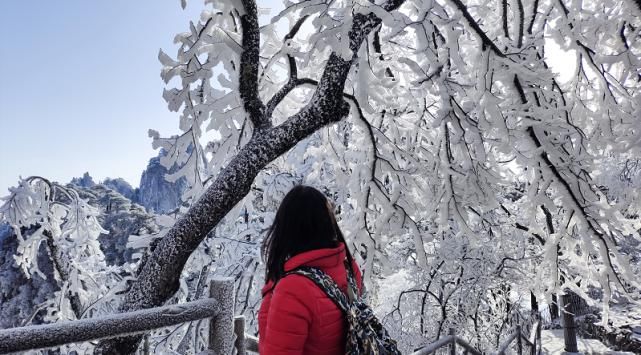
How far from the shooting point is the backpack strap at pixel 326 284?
143 cm

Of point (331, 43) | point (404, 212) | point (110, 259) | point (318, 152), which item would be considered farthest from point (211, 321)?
point (110, 259)

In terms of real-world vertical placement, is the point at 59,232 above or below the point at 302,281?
above

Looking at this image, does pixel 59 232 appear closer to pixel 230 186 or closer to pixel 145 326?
pixel 230 186

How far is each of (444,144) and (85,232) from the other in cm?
697

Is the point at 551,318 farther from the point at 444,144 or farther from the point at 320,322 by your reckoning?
the point at 320,322

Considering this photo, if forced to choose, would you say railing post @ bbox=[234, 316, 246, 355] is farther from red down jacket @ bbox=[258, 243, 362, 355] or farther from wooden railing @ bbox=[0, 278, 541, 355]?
red down jacket @ bbox=[258, 243, 362, 355]

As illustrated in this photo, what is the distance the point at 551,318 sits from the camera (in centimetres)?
1608

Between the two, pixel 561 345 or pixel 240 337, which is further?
pixel 561 345

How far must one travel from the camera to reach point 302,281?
1.40 metres

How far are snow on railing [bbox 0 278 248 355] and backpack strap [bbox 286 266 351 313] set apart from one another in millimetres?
699

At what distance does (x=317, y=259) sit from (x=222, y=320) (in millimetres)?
911

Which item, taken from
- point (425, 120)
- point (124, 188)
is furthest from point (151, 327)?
point (124, 188)

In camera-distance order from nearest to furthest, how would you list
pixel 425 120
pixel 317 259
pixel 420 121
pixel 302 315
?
pixel 302 315, pixel 317 259, pixel 420 121, pixel 425 120

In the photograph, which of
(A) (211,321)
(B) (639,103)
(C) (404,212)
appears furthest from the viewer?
(C) (404,212)
